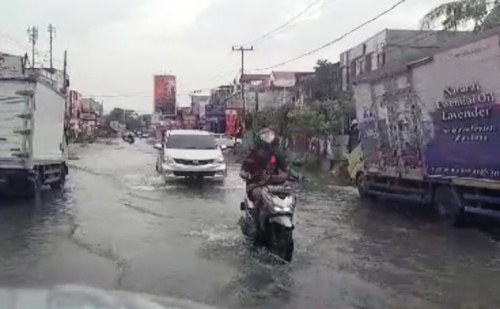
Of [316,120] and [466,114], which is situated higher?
[316,120]

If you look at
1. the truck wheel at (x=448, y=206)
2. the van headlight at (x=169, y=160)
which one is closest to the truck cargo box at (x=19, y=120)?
the van headlight at (x=169, y=160)

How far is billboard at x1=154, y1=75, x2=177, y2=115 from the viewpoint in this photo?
11831 cm

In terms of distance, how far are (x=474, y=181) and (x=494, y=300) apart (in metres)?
5.05

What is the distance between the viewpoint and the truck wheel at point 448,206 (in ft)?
41.0

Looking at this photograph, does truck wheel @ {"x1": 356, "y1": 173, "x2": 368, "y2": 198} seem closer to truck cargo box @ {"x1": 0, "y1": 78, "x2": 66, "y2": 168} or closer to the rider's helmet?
truck cargo box @ {"x1": 0, "y1": 78, "x2": 66, "y2": 168}

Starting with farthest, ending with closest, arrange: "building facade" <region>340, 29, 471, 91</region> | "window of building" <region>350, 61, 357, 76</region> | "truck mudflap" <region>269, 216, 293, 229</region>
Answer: "window of building" <region>350, 61, 357, 76</region> < "building facade" <region>340, 29, 471, 91</region> < "truck mudflap" <region>269, 216, 293, 229</region>

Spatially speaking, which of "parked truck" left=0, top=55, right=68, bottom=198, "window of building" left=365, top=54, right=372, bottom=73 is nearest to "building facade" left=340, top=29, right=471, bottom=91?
"window of building" left=365, top=54, right=372, bottom=73

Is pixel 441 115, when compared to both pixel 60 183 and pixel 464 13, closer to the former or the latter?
pixel 464 13

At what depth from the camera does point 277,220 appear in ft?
29.0

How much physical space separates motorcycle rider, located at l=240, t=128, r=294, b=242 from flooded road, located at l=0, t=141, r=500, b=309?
84cm

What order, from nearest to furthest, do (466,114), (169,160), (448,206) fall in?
(466,114) → (448,206) → (169,160)

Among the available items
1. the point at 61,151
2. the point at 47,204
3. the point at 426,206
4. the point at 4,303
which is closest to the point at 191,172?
the point at 61,151

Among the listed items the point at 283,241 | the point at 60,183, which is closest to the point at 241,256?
the point at 283,241

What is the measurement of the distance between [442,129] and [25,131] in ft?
29.9
